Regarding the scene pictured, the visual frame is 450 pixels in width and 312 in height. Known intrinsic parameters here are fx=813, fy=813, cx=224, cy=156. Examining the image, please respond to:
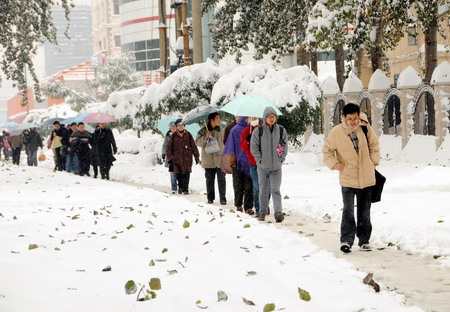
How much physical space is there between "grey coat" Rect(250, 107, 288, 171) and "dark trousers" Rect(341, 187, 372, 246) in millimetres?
2888

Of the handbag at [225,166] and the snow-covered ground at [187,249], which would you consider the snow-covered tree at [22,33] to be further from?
the handbag at [225,166]

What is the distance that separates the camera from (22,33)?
21.2m

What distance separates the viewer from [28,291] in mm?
5711

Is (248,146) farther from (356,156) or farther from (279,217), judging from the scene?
(356,156)

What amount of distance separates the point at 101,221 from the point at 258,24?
63.9 ft

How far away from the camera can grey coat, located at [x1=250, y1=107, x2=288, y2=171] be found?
11844 mm

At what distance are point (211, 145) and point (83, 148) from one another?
945 centimetres

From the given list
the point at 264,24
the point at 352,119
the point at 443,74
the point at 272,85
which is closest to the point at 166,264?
the point at 352,119

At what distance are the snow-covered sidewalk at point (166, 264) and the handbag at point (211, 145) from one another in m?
2.93

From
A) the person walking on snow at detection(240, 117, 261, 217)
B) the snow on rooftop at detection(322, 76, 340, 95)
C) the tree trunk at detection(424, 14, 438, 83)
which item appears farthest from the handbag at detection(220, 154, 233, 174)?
the snow on rooftop at detection(322, 76, 340, 95)

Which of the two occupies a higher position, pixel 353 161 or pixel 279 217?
pixel 353 161

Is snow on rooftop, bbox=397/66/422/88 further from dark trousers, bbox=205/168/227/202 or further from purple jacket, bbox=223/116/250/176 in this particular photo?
purple jacket, bbox=223/116/250/176

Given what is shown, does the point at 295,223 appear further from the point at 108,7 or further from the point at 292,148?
the point at 108,7

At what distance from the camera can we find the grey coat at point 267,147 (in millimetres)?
11844
